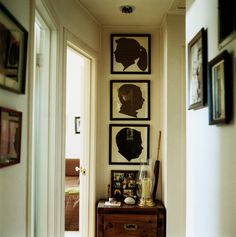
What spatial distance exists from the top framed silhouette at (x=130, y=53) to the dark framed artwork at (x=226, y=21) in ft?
7.26

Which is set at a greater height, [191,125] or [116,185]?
[191,125]

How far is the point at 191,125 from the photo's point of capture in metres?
2.10

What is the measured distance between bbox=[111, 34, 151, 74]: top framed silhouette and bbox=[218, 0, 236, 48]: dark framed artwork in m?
2.21

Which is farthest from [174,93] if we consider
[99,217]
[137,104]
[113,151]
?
[99,217]

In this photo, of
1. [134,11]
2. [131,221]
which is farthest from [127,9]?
[131,221]

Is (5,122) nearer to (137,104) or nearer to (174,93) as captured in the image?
(174,93)

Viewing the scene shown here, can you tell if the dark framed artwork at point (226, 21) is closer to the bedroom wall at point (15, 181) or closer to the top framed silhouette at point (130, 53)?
the bedroom wall at point (15, 181)

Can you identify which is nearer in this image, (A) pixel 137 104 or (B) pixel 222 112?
(B) pixel 222 112

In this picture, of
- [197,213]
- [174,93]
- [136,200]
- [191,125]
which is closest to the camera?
[197,213]

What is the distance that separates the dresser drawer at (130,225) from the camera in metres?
3.28

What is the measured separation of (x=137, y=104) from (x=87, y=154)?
Result: 762 mm

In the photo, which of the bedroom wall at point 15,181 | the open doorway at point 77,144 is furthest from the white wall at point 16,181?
the open doorway at point 77,144

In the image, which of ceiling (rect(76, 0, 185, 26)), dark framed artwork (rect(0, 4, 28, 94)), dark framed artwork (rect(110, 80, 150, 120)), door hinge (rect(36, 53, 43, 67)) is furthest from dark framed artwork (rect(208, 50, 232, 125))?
dark framed artwork (rect(110, 80, 150, 120))

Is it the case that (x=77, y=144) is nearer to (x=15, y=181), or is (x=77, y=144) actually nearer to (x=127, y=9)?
(x=127, y=9)
